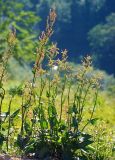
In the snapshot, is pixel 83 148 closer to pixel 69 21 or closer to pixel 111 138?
pixel 111 138

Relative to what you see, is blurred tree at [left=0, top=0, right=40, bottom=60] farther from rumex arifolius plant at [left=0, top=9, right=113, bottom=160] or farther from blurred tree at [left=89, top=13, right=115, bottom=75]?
blurred tree at [left=89, top=13, right=115, bottom=75]

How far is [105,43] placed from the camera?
385ft

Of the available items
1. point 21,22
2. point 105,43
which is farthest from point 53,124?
point 105,43

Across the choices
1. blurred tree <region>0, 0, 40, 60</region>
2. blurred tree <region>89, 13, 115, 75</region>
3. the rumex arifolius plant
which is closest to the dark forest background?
blurred tree <region>89, 13, 115, 75</region>

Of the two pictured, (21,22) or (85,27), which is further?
(85,27)

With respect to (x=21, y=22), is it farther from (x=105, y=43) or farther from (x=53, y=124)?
(x=105, y=43)

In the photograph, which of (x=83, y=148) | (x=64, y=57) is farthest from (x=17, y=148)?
(x=64, y=57)

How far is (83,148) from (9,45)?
119cm

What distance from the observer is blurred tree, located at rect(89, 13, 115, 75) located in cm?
11300

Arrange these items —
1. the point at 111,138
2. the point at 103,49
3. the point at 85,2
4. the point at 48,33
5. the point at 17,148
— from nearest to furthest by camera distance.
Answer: the point at 48,33
the point at 17,148
the point at 111,138
the point at 103,49
the point at 85,2

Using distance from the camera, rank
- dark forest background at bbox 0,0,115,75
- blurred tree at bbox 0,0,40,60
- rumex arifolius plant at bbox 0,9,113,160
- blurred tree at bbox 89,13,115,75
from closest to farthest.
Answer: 1. rumex arifolius plant at bbox 0,9,113,160
2. blurred tree at bbox 0,0,40,60
3. blurred tree at bbox 89,13,115,75
4. dark forest background at bbox 0,0,115,75

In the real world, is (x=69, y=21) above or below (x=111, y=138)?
above

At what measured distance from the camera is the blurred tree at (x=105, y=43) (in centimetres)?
11300

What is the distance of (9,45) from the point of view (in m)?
4.40
